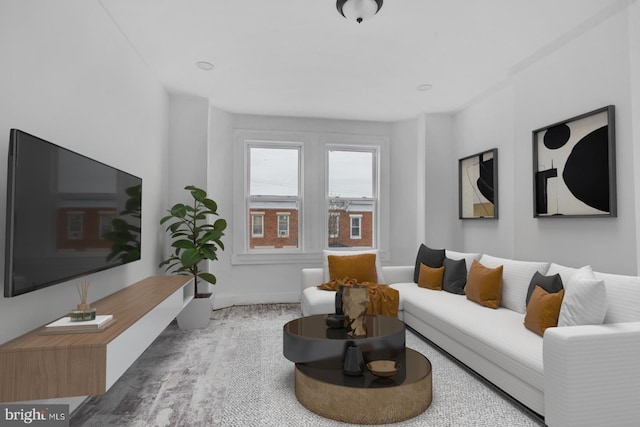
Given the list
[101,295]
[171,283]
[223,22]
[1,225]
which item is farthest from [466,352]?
[223,22]

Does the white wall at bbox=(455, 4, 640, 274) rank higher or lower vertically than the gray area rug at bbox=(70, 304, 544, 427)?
higher

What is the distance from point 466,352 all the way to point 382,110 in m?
3.41

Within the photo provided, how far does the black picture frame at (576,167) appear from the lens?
2801mm

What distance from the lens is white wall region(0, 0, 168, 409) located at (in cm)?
182

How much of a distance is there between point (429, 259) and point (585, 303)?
83.7 inches

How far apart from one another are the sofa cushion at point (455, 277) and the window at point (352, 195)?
187 centimetres

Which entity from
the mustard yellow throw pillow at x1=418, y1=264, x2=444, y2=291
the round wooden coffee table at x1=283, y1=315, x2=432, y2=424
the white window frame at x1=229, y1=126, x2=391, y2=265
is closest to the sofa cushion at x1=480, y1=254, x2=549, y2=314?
the mustard yellow throw pillow at x1=418, y1=264, x2=444, y2=291

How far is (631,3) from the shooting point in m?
2.60

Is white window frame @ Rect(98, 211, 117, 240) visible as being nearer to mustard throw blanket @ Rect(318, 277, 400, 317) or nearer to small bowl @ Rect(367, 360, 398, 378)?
small bowl @ Rect(367, 360, 398, 378)

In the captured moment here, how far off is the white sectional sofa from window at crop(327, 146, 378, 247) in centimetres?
269

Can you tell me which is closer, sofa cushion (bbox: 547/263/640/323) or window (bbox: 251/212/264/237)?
sofa cushion (bbox: 547/263/640/323)

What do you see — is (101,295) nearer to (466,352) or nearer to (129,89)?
(129,89)

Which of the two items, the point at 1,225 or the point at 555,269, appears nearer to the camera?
the point at 1,225

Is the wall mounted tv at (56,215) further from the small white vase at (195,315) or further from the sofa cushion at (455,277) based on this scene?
the sofa cushion at (455,277)
